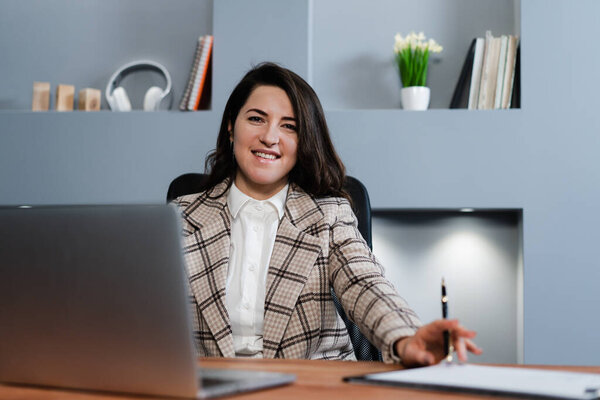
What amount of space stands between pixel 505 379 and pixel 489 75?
78.5 inches

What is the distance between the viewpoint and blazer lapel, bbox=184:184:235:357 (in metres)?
1.43

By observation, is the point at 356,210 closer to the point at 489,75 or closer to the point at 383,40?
→ the point at 489,75

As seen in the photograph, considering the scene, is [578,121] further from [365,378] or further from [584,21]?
[365,378]

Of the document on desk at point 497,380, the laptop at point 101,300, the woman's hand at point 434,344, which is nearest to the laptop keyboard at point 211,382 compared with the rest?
the laptop at point 101,300

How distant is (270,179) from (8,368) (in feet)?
3.12

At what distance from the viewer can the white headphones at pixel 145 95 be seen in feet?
8.99

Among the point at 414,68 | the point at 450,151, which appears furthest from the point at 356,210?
the point at 414,68

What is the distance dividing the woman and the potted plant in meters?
1.00

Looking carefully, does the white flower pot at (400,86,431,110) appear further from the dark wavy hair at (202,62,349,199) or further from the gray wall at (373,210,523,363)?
the dark wavy hair at (202,62,349,199)

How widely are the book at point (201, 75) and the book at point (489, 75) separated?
3.57 feet

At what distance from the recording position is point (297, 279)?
1492 mm

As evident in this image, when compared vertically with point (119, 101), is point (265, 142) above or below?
below

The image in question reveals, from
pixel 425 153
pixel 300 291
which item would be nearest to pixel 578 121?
pixel 425 153

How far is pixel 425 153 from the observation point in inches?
102
